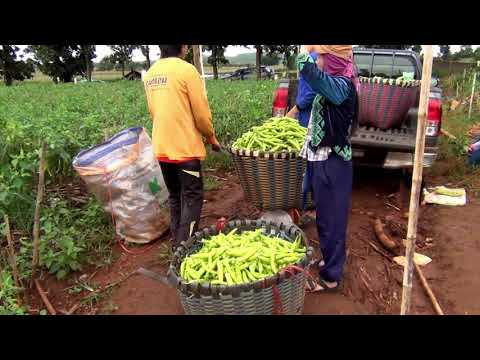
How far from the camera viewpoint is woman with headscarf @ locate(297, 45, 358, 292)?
258cm

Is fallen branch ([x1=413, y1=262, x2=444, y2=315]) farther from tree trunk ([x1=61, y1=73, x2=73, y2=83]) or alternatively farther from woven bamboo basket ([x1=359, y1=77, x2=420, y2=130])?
tree trunk ([x1=61, y1=73, x2=73, y2=83])

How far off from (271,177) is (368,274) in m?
1.21

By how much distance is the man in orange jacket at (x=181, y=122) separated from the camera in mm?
3289

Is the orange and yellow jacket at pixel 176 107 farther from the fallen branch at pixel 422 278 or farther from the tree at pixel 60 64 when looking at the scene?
the tree at pixel 60 64

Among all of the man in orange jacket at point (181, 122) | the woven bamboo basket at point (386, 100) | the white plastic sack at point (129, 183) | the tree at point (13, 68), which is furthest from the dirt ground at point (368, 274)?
the tree at point (13, 68)

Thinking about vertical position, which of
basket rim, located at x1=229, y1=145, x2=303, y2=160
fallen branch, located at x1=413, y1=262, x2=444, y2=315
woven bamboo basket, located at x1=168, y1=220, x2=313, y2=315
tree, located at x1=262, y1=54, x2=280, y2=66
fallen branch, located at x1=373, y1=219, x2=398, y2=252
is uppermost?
tree, located at x1=262, y1=54, x2=280, y2=66

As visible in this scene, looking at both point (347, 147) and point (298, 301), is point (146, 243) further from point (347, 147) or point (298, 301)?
point (347, 147)

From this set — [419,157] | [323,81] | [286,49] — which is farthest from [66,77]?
[419,157]

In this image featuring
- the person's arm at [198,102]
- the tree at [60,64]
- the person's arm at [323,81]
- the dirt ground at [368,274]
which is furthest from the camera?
the tree at [60,64]

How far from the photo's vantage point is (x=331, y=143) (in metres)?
2.83

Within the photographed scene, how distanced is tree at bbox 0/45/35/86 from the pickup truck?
4295 centimetres

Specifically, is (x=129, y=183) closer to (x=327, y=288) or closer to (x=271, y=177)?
(x=271, y=177)

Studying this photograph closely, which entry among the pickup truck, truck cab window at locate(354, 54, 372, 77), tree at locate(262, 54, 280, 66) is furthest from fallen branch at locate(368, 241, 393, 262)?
tree at locate(262, 54, 280, 66)

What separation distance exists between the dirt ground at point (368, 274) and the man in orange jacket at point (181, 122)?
A: 61 cm
